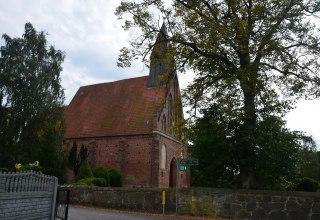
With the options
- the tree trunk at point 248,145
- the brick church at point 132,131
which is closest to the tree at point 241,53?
the tree trunk at point 248,145

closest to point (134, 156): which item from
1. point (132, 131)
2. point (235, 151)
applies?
point (132, 131)

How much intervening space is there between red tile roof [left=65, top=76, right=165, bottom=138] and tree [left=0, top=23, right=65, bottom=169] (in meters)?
5.60

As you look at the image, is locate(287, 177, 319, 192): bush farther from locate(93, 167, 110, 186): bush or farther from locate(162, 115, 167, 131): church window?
locate(162, 115, 167, 131): church window

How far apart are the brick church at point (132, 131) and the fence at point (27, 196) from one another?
21.9 meters

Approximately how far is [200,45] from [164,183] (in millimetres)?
21411

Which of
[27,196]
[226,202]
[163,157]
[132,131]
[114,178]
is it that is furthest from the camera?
[163,157]

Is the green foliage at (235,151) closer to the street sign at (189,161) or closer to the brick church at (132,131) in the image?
the street sign at (189,161)

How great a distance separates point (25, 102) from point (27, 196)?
25.0 meters

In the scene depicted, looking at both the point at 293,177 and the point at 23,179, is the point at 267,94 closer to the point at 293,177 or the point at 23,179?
the point at 293,177

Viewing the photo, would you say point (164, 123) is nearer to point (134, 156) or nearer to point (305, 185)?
point (134, 156)

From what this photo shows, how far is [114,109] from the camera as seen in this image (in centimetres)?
3934

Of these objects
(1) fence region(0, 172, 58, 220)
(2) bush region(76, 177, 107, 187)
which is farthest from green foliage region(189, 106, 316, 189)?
(1) fence region(0, 172, 58, 220)

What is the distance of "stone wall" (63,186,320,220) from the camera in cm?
1380

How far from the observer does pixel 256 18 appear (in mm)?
16047
